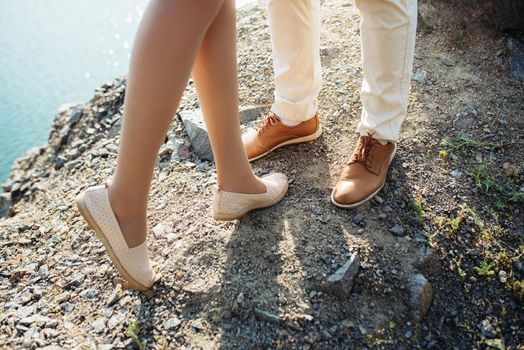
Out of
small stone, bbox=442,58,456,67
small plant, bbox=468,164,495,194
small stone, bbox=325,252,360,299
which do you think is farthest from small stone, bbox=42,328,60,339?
small stone, bbox=442,58,456,67

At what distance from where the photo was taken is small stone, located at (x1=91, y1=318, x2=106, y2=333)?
167cm

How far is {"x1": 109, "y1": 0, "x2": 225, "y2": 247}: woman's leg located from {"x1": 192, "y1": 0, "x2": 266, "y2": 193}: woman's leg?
18 cm

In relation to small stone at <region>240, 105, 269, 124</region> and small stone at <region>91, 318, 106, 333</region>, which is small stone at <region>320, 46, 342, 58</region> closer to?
small stone at <region>240, 105, 269, 124</region>

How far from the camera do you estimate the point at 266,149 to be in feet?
7.55

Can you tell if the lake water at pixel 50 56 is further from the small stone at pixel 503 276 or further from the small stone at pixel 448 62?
the small stone at pixel 503 276

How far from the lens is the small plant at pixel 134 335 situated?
158 centimetres

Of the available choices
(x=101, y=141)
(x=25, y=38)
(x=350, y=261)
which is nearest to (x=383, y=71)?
(x=350, y=261)

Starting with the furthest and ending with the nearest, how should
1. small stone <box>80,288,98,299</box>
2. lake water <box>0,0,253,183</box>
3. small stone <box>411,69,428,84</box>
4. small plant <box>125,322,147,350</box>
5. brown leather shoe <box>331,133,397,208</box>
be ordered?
lake water <box>0,0,253,183</box> → small stone <box>411,69,428,84</box> → brown leather shoe <box>331,133,397,208</box> → small stone <box>80,288,98,299</box> → small plant <box>125,322,147,350</box>

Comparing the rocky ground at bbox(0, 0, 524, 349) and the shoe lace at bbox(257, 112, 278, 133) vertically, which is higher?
the shoe lace at bbox(257, 112, 278, 133)

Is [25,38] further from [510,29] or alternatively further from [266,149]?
[510,29]

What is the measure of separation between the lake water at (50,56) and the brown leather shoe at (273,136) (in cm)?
275

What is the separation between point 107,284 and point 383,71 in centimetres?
148

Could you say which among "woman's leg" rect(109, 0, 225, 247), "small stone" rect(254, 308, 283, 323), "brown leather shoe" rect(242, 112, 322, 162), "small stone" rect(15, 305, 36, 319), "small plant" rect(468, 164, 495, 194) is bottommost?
"small plant" rect(468, 164, 495, 194)

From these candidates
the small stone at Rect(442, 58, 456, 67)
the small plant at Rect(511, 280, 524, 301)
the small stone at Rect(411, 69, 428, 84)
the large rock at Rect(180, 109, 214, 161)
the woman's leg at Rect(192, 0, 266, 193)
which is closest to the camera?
the woman's leg at Rect(192, 0, 266, 193)
